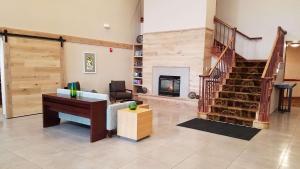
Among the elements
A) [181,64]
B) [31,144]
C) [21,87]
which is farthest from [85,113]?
[181,64]

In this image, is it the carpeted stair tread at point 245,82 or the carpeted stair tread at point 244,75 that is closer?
Result: the carpeted stair tread at point 245,82

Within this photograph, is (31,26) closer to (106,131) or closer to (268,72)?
(106,131)

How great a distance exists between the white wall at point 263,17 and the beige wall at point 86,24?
12.2 feet

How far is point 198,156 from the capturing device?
3412 millimetres

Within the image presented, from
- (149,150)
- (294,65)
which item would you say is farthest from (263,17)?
(149,150)

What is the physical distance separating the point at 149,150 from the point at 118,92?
14.9 ft

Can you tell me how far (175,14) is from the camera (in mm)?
7320

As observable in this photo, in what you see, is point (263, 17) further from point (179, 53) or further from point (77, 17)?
point (77, 17)

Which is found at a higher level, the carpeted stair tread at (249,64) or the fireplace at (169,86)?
the carpeted stair tread at (249,64)

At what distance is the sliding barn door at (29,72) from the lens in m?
5.50

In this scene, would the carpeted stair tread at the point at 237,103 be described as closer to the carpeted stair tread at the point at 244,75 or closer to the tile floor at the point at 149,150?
the tile floor at the point at 149,150

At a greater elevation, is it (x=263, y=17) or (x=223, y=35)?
(x=263, y=17)

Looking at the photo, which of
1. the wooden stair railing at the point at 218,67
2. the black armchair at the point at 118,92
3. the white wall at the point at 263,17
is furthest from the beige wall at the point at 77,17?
the white wall at the point at 263,17

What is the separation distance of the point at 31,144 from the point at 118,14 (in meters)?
5.94
